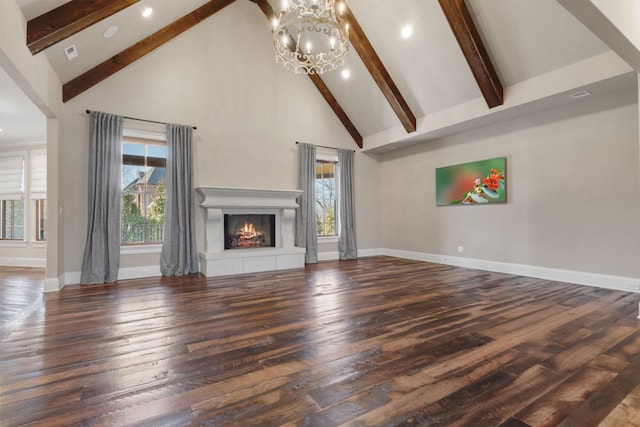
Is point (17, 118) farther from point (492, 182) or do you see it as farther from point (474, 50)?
point (492, 182)

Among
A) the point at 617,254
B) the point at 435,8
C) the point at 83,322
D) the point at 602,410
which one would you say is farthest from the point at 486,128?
the point at 83,322

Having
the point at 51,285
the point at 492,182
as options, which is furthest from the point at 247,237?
the point at 492,182

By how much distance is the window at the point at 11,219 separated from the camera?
264 inches

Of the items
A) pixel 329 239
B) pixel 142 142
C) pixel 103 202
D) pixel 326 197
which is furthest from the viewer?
pixel 326 197

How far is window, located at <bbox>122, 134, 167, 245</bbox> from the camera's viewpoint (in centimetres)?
529

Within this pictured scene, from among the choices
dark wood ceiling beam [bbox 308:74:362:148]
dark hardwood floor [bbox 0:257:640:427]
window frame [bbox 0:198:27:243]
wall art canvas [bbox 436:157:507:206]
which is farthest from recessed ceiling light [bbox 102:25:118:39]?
wall art canvas [bbox 436:157:507:206]

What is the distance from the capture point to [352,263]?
6.63 meters

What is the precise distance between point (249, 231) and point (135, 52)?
11.9 ft

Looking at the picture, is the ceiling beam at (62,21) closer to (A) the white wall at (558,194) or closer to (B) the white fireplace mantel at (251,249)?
(B) the white fireplace mantel at (251,249)

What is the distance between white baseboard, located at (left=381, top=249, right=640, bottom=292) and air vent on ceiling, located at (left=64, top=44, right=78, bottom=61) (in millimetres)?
6926

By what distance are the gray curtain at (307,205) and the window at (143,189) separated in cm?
264

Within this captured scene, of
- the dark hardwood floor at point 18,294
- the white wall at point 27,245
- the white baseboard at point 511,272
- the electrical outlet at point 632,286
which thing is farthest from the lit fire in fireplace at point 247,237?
the electrical outlet at point 632,286

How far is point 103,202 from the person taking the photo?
4.81 metres

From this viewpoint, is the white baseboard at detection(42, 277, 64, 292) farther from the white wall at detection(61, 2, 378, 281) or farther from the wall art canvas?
the wall art canvas
